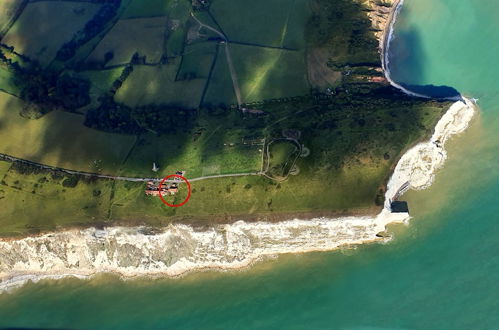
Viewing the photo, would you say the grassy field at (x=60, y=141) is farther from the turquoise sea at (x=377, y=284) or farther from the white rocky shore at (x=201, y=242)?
the turquoise sea at (x=377, y=284)

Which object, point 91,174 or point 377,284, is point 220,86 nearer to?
point 91,174

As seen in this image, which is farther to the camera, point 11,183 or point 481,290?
point 11,183

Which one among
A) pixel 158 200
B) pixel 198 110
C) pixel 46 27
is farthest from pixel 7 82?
pixel 158 200

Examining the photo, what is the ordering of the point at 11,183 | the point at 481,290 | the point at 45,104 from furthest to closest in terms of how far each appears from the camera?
the point at 45,104
the point at 11,183
the point at 481,290

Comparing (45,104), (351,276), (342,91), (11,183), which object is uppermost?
(45,104)

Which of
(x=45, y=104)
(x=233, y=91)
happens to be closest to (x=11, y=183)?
(x=45, y=104)

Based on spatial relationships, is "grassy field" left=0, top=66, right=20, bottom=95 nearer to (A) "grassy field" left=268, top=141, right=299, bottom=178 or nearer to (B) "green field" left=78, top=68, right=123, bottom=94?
(B) "green field" left=78, top=68, right=123, bottom=94

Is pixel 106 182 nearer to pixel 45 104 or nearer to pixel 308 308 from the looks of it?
pixel 45 104
